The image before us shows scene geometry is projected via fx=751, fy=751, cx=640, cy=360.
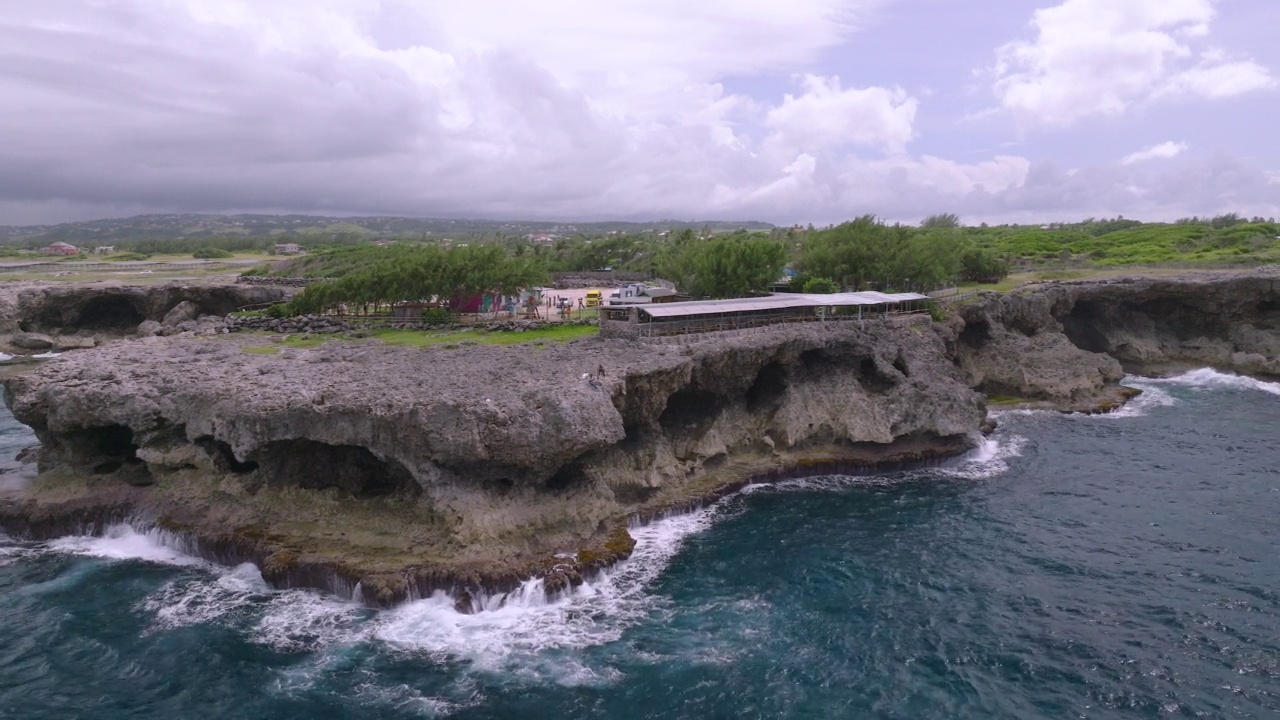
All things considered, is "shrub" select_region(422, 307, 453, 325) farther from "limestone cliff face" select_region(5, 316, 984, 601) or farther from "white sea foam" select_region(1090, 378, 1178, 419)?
"white sea foam" select_region(1090, 378, 1178, 419)

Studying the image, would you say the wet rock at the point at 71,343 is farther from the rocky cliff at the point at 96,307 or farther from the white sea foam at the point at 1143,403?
the white sea foam at the point at 1143,403

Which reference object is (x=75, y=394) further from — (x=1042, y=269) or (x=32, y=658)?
(x=1042, y=269)

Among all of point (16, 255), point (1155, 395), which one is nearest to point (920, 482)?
point (1155, 395)

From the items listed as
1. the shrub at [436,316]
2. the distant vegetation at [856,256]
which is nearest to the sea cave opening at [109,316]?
the distant vegetation at [856,256]

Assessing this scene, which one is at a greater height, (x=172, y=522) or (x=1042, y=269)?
(x=1042, y=269)

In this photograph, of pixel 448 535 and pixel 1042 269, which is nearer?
pixel 448 535

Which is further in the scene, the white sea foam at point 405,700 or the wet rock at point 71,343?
the wet rock at point 71,343

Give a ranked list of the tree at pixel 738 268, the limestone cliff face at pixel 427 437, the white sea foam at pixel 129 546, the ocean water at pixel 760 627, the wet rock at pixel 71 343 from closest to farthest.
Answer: the ocean water at pixel 760 627 < the limestone cliff face at pixel 427 437 < the white sea foam at pixel 129 546 < the tree at pixel 738 268 < the wet rock at pixel 71 343

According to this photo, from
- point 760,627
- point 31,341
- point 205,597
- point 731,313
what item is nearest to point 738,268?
point 731,313
